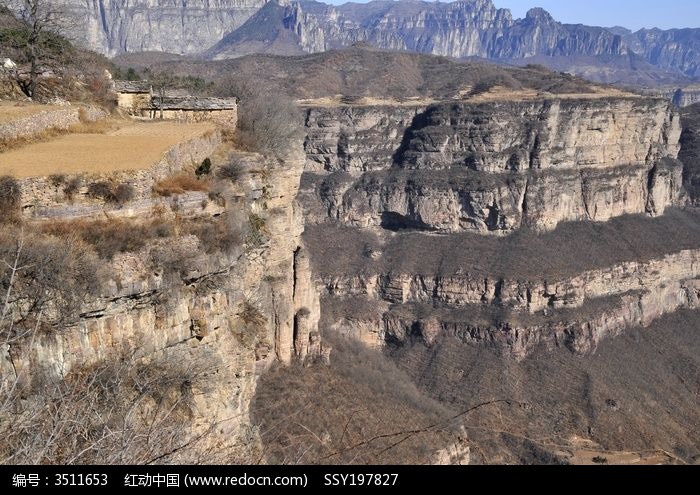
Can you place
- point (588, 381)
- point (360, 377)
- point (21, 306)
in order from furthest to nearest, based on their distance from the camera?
point (588, 381) < point (360, 377) < point (21, 306)

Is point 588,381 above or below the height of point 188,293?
below

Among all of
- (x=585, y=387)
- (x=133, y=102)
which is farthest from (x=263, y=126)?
(x=585, y=387)

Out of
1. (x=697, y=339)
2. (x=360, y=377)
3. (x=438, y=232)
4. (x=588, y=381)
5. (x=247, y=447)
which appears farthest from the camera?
(x=438, y=232)

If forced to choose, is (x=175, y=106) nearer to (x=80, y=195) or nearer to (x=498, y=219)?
(x=80, y=195)

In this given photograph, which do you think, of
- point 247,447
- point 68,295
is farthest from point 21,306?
point 247,447

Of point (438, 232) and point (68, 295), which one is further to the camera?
point (438, 232)

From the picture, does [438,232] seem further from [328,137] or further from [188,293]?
[188,293]
